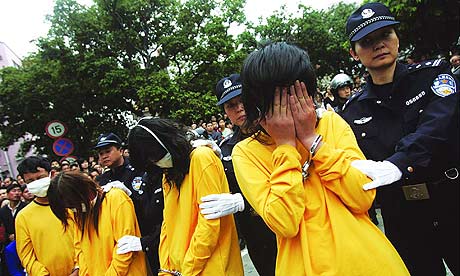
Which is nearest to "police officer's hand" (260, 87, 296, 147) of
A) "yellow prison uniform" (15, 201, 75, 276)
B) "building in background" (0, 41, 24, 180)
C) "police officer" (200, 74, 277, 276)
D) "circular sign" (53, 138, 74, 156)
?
"police officer" (200, 74, 277, 276)

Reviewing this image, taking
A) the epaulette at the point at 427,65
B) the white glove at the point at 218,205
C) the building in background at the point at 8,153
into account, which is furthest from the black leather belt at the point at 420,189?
the building in background at the point at 8,153

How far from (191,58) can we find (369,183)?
21.9 m

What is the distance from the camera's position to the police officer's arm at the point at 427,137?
196 cm

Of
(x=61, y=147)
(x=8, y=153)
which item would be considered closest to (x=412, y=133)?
(x=61, y=147)

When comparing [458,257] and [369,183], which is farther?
[458,257]

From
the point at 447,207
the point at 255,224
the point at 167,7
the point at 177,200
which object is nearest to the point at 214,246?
the point at 177,200

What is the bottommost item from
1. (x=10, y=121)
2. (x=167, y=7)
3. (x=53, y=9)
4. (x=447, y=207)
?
(x=447, y=207)

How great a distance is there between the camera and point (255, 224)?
3.31 m

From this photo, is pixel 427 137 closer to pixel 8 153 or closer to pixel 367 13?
pixel 367 13

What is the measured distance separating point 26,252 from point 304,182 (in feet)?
10.8

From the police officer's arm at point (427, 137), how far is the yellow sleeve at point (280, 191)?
0.61 meters

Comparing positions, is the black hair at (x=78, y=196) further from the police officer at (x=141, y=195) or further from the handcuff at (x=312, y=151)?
the handcuff at (x=312, y=151)

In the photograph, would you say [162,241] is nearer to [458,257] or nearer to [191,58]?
[458,257]

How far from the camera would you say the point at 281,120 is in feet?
5.52
